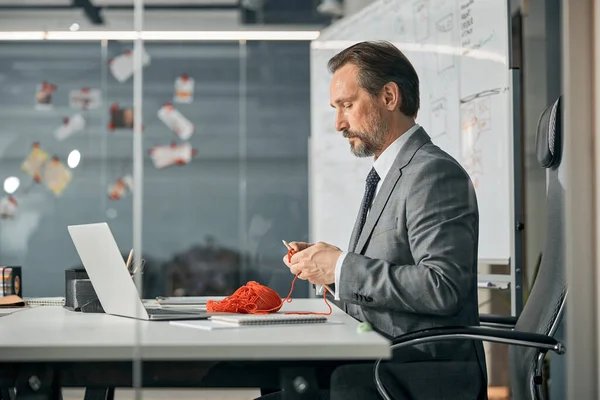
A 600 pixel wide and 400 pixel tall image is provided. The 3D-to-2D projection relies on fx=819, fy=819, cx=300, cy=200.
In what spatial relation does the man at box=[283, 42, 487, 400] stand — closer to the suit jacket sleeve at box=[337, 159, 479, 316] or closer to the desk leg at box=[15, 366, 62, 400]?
the suit jacket sleeve at box=[337, 159, 479, 316]

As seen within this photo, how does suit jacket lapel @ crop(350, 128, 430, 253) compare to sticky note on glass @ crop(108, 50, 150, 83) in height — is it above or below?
below

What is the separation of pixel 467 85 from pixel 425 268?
4.30 feet

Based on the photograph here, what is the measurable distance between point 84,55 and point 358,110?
39.4 inches

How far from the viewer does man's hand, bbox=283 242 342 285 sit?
2234 millimetres

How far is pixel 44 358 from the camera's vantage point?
66.7 inches

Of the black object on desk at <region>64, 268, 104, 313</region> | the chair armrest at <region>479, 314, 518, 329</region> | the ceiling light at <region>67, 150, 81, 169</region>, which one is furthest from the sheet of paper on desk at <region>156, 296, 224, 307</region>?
the chair armrest at <region>479, 314, 518, 329</region>

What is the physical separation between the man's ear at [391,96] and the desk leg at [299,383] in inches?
41.4

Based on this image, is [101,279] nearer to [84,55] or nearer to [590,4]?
[84,55]

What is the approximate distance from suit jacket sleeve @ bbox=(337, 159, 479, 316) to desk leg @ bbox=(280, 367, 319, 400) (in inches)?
14.7

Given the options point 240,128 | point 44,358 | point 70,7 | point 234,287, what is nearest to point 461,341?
point 234,287

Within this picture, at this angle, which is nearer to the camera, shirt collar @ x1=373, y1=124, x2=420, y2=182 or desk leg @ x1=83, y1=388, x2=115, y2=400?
desk leg @ x1=83, y1=388, x2=115, y2=400

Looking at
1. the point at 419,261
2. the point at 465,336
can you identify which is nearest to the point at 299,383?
the point at 465,336

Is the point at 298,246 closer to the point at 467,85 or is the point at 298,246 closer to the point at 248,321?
the point at 248,321

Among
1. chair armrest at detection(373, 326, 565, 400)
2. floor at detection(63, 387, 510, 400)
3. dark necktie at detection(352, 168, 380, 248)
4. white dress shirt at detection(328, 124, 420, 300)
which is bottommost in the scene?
floor at detection(63, 387, 510, 400)
